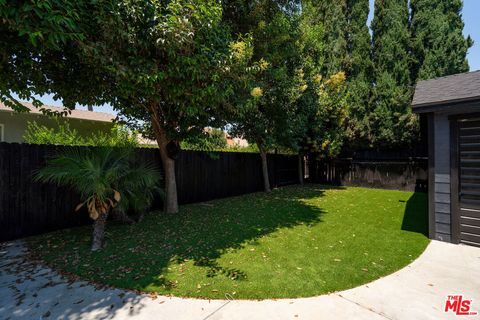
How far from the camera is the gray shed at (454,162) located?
4121 millimetres

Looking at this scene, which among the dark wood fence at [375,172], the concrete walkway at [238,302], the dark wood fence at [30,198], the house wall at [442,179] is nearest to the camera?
the concrete walkway at [238,302]

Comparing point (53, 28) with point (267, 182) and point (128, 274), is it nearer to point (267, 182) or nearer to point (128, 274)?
point (128, 274)

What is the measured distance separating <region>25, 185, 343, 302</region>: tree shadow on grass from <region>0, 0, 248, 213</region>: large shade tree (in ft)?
8.27

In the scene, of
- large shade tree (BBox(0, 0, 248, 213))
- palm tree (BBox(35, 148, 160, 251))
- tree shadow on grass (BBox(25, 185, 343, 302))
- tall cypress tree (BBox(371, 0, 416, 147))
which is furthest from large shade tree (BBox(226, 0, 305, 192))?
tall cypress tree (BBox(371, 0, 416, 147))

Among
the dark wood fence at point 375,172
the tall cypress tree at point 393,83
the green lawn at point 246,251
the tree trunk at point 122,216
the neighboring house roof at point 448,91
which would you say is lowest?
the green lawn at point 246,251

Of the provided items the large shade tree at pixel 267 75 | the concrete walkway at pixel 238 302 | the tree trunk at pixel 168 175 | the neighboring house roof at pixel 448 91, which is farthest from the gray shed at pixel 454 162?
the tree trunk at pixel 168 175

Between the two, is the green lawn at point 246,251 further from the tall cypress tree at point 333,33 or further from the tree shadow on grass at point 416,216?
the tall cypress tree at point 333,33

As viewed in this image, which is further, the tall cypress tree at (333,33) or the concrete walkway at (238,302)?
the tall cypress tree at (333,33)

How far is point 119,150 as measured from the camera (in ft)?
16.4

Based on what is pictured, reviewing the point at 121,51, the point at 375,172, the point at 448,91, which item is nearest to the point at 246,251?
the point at 121,51

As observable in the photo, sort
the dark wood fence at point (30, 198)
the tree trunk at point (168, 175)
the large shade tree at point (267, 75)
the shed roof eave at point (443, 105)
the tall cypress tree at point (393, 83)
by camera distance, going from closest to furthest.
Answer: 1. the shed roof eave at point (443, 105)
2. the dark wood fence at point (30, 198)
3. the tree trunk at point (168, 175)
4. the large shade tree at point (267, 75)
5. the tall cypress tree at point (393, 83)

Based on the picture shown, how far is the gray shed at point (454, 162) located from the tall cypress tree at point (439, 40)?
31.7 feet

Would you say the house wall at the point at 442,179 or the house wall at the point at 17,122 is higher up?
the house wall at the point at 17,122

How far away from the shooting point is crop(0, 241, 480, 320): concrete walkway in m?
2.43
